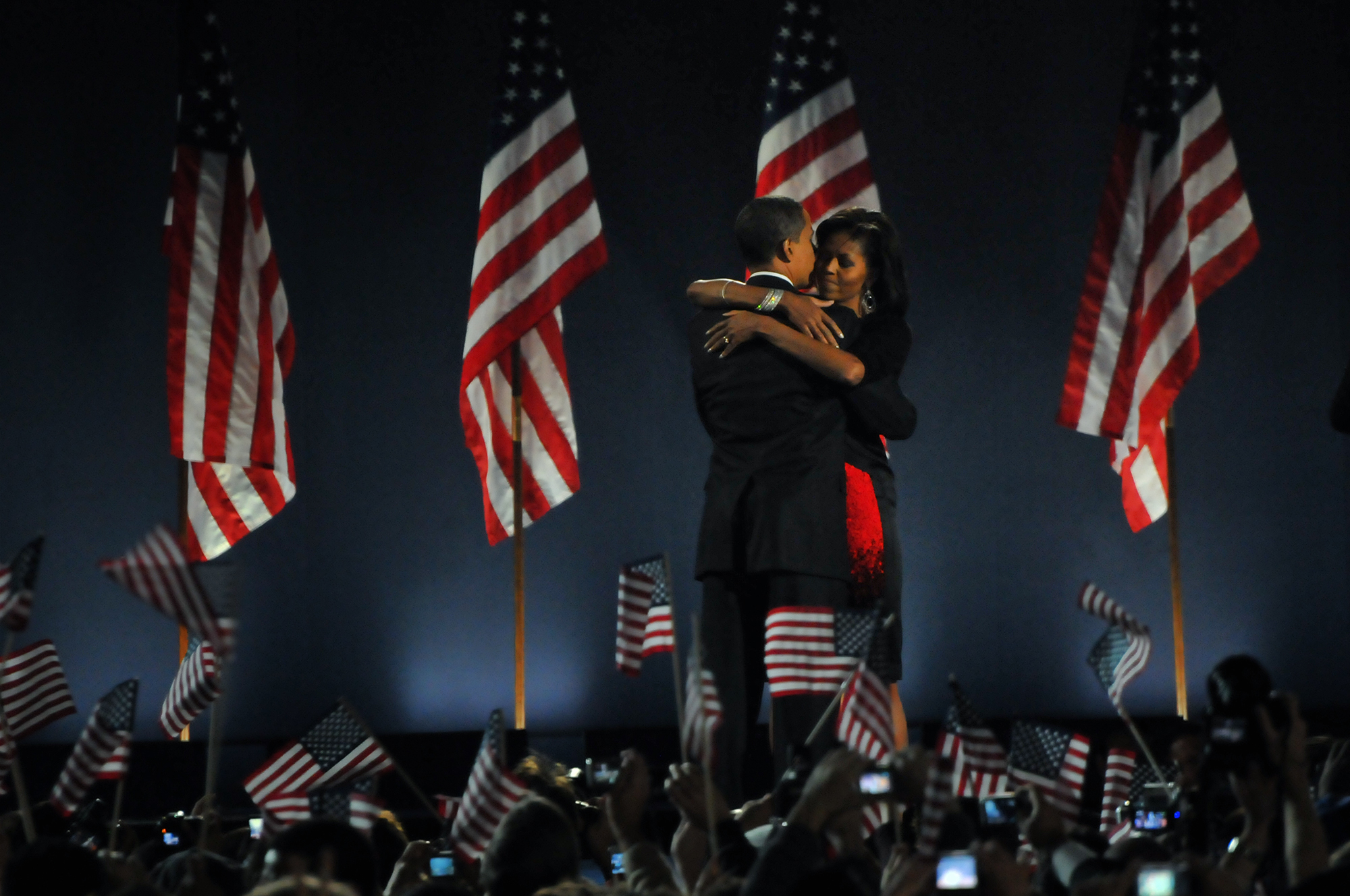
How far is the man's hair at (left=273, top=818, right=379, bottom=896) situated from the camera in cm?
231

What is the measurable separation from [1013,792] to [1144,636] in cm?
44

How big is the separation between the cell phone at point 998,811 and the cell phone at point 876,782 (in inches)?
31.6

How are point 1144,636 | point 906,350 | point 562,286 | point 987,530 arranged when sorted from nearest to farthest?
point 1144,636, point 906,350, point 562,286, point 987,530

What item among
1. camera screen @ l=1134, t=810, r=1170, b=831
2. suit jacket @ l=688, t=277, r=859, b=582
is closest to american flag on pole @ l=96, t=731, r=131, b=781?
suit jacket @ l=688, t=277, r=859, b=582

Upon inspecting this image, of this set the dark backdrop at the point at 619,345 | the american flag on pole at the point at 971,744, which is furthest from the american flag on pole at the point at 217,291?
the american flag on pole at the point at 971,744

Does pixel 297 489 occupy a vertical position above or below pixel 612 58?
below

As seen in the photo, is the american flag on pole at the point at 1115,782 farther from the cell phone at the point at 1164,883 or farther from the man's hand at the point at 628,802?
the cell phone at the point at 1164,883

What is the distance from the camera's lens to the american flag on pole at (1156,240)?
6.29m

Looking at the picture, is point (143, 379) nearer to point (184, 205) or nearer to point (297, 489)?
point (297, 489)

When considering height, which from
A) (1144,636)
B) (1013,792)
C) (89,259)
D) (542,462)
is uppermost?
(89,259)

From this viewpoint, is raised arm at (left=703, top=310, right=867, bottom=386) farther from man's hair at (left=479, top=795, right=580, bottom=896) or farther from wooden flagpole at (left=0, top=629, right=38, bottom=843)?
wooden flagpole at (left=0, top=629, right=38, bottom=843)

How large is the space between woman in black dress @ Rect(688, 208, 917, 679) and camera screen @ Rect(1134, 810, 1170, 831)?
0.72 m

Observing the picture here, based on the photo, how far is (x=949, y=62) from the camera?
7797 mm

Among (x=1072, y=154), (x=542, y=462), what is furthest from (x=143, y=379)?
(x=1072, y=154)
